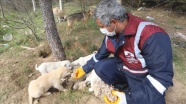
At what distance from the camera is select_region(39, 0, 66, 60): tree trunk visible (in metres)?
3.22

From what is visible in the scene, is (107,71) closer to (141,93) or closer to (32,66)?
(141,93)

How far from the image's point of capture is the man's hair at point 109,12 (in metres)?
1.85

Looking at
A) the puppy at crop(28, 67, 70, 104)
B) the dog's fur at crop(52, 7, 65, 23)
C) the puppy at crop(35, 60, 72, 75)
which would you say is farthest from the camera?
the dog's fur at crop(52, 7, 65, 23)

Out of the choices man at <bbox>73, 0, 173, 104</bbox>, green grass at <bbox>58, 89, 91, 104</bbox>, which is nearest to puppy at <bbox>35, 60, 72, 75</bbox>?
green grass at <bbox>58, 89, 91, 104</bbox>

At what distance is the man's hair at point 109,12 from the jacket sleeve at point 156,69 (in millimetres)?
358

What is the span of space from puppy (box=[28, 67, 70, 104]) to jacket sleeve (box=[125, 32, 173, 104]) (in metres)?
1.48

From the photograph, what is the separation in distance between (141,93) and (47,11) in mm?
2148

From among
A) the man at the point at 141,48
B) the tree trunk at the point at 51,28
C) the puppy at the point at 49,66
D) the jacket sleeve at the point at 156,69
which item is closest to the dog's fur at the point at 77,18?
the tree trunk at the point at 51,28

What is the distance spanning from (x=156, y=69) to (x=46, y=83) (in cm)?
180

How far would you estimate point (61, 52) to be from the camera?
3.69 m

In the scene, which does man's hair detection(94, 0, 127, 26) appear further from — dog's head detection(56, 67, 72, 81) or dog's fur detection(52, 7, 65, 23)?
dog's fur detection(52, 7, 65, 23)

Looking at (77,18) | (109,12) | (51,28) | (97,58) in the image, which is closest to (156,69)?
(109,12)

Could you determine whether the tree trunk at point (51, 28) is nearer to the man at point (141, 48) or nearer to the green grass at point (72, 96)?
the green grass at point (72, 96)

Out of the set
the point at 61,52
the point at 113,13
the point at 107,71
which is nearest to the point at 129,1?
the point at 61,52
